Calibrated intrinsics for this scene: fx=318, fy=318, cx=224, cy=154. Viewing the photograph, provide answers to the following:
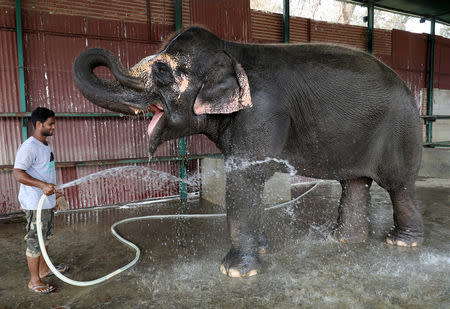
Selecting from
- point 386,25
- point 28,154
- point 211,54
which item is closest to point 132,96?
point 211,54

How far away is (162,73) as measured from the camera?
2.38 metres

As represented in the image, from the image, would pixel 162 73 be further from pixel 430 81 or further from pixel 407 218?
pixel 430 81

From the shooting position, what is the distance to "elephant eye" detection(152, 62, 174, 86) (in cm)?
236

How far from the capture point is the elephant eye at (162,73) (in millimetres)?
2359

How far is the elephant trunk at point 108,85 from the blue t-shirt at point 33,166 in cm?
68

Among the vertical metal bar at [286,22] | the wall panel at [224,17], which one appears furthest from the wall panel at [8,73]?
the vertical metal bar at [286,22]

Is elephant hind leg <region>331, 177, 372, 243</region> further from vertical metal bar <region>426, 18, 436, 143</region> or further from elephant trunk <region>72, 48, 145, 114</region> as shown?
vertical metal bar <region>426, 18, 436, 143</region>

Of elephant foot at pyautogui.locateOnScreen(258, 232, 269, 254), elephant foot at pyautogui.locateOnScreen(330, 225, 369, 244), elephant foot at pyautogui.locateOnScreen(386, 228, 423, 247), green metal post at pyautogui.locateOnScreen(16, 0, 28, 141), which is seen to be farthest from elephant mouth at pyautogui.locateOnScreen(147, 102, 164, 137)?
green metal post at pyautogui.locateOnScreen(16, 0, 28, 141)

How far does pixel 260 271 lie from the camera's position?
103 inches

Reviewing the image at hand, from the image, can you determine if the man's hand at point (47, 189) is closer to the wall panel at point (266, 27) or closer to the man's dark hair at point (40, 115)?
the man's dark hair at point (40, 115)

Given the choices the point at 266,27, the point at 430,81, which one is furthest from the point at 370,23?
the point at 266,27

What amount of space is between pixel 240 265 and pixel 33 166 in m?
1.84

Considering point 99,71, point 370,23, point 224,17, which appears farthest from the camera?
point 370,23

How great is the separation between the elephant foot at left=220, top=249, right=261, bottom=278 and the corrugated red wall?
332 centimetres
